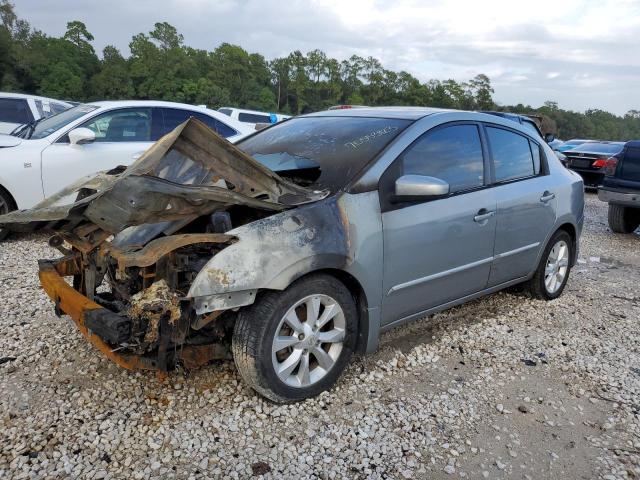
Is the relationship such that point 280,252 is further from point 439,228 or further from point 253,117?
point 253,117

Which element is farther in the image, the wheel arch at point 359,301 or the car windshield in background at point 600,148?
the car windshield in background at point 600,148

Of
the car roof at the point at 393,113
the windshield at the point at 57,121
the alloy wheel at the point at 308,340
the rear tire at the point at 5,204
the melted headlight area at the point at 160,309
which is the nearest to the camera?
the melted headlight area at the point at 160,309

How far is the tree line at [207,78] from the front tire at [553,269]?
144ft

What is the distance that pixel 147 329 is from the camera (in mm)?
2504

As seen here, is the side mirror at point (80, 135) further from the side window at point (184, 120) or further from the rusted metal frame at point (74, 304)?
the rusted metal frame at point (74, 304)

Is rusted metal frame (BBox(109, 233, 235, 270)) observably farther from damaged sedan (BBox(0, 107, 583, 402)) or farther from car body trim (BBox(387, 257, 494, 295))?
car body trim (BBox(387, 257, 494, 295))

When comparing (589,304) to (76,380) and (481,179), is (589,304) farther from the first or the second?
(76,380)

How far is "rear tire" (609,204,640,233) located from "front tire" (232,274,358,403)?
704cm

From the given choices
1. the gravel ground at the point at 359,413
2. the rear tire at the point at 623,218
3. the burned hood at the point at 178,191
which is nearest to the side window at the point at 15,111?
the gravel ground at the point at 359,413

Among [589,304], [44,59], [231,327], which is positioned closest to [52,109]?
[231,327]

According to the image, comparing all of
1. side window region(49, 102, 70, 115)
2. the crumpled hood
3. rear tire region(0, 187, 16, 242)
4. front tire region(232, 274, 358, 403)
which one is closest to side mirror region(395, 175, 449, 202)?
front tire region(232, 274, 358, 403)

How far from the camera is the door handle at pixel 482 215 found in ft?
12.1

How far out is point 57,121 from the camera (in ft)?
21.7

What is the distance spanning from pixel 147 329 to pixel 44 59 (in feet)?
160
